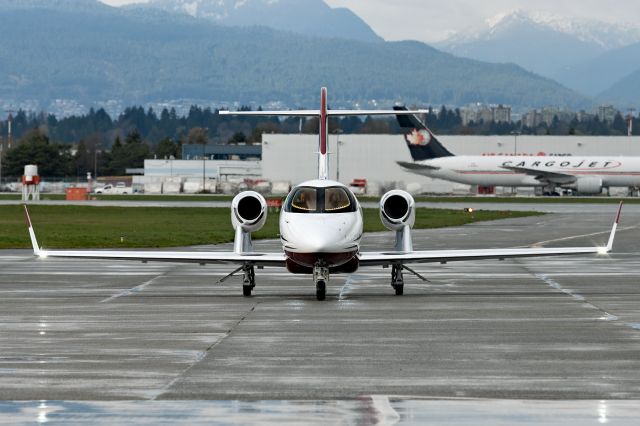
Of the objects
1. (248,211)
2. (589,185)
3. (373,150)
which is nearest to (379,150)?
(373,150)

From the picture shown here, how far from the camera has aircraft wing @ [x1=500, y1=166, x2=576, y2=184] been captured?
126 meters

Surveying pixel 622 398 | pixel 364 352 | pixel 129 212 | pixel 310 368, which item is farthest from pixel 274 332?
pixel 129 212

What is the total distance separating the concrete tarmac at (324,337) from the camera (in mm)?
14078

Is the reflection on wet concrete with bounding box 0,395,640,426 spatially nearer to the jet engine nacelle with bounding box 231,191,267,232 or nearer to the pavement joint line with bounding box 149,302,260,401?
the pavement joint line with bounding box 149,302,260,401

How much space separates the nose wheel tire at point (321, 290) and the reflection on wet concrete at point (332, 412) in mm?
11662

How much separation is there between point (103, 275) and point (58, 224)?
32195mm

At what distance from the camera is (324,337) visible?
1900 centimetres

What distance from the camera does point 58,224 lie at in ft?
210

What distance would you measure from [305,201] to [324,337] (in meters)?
6.71

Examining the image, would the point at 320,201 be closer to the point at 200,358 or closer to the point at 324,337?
the point at 324,337

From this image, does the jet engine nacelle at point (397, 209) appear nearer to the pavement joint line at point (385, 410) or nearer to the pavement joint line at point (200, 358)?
the pavement joint line at point (200, 358)

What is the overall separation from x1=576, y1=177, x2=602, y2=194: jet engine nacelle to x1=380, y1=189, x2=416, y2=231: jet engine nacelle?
100 m

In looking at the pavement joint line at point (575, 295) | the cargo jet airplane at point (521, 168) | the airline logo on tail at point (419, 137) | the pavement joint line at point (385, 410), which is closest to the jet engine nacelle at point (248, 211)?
the pavement joint line at point (575, 295)

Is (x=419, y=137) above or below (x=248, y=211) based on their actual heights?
below
